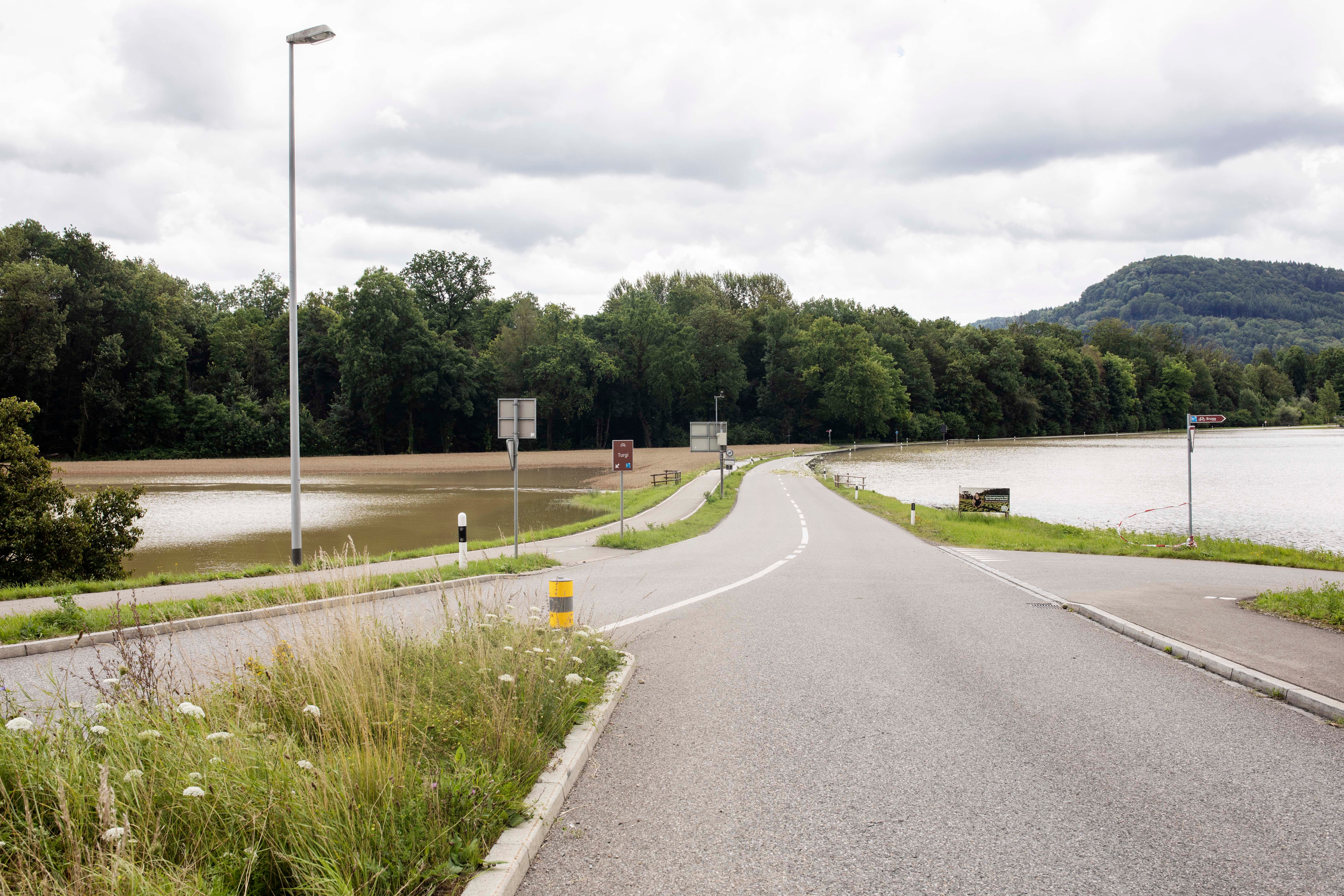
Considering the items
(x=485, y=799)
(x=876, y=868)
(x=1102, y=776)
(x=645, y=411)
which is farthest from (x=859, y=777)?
(x=645, y=411)

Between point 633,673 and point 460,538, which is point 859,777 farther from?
point 460,538

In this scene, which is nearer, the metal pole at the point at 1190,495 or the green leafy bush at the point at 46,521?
the green leafy bush at the point at 46,521

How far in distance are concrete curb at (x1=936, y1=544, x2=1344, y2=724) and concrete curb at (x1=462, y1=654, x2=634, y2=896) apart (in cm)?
518

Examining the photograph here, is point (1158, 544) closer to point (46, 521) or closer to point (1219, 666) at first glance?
point (1219, 666)

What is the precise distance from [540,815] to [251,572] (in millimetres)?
12241

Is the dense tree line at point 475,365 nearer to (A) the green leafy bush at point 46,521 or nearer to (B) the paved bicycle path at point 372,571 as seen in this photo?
(B) the paved bicycle path at point 372,571

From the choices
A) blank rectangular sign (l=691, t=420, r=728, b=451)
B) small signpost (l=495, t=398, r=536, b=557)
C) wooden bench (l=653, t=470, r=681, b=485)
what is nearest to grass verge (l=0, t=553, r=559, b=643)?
small signpost (l=495, t=398, r=536, b=557)

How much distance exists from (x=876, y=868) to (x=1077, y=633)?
662cm

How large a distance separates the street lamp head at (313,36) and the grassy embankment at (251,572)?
29.6 feet

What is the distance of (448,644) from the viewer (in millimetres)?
6281

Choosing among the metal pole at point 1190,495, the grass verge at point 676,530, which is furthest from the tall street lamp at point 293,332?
the metal pole at point 1190,495

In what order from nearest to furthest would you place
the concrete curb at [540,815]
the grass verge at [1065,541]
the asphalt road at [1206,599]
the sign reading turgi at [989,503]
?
the concrete curb at [540,815], the asphalt road at [1206,599], the grass verge at [1065,541], the sign reading turgi at [989,503]

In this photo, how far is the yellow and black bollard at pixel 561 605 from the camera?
7.17 metres

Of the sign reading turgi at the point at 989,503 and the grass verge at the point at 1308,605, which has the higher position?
the grass verge at the point at 1308,605
